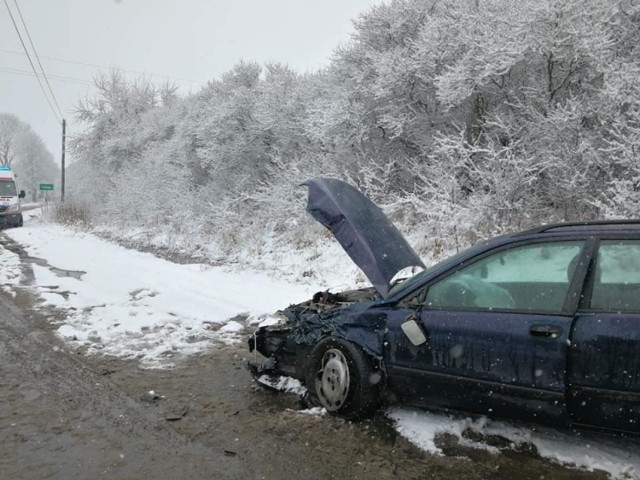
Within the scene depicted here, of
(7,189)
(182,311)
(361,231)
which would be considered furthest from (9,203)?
(361,231)

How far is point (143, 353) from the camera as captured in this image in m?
5.54

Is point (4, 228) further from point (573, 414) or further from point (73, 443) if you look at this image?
point (573, 414)

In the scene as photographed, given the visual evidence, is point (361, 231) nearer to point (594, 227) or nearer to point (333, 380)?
point (333, 380)

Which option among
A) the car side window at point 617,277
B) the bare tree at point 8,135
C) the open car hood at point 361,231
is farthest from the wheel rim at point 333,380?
the bare tree at point 8,135

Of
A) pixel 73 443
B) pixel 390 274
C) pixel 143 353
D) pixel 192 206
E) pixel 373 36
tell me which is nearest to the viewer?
pixel 73 443

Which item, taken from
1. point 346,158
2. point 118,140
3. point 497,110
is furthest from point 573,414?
point 118,140

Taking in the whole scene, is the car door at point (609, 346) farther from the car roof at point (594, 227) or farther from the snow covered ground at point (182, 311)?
the snow covered ground at point (182, 311)

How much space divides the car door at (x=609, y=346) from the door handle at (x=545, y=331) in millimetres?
93

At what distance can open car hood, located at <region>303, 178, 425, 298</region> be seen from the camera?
4.29 m

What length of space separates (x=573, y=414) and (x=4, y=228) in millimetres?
28285

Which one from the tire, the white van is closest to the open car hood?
the tire

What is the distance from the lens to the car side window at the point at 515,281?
3.18m

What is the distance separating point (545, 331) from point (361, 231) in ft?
6.06

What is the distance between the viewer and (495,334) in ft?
10.5
